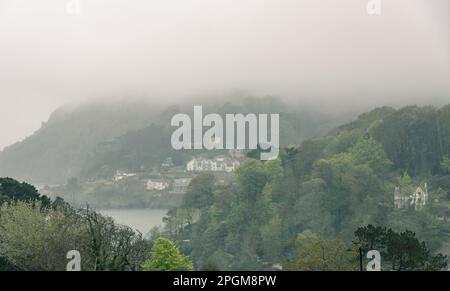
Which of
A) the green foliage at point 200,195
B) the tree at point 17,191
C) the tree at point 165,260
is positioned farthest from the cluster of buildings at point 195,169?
the tree at point 165,260

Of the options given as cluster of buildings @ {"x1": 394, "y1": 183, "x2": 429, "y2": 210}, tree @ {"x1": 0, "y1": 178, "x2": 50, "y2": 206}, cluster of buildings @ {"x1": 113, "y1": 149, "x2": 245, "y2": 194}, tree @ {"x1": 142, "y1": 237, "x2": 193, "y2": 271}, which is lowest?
tree @ {"x1": 142, "y1": 237, "x2": 193, "y2": 271}

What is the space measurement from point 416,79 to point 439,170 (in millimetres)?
25289

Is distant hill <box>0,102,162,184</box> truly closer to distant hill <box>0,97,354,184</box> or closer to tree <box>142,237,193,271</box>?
distant hill <box>0,97,354,184</box>

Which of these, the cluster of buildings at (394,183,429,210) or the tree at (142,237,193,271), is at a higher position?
the cluster of buildings at (394,183,429,210)

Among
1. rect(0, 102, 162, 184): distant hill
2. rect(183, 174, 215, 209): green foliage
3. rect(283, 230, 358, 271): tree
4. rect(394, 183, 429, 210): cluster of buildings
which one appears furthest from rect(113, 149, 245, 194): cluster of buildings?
rect(283, 230, 358, 271): tree

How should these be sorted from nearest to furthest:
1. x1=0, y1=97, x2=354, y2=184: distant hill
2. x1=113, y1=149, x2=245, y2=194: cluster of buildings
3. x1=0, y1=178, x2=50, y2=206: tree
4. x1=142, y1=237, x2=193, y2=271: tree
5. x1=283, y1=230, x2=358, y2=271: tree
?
x1=142, y1=237, x2=193, y2=271: tree, x1=283, y1=230, x2=358, y2=271: tree, x1=0, y1=178, x2=50, y2=206: tree, x1=113, y1=149, x2=245, y2=194: cluster of buildings, x1=0, y1=97, x2=354, y2=184: distant hill

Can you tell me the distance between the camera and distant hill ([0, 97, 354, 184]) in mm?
81812

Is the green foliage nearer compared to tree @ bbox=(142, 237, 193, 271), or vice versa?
tree @ bbox=(142, 237, 193, 271)

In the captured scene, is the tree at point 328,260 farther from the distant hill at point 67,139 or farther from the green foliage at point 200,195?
the distant hill at point 67,139

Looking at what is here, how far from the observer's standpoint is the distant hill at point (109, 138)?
8181 centimetres

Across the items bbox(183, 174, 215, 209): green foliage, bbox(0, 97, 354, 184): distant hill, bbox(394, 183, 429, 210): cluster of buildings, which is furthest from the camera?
bbox(0, 97, 354, 184): distant hill

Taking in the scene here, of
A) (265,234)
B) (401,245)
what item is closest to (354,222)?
(265,234)

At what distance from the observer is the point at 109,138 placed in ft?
294
